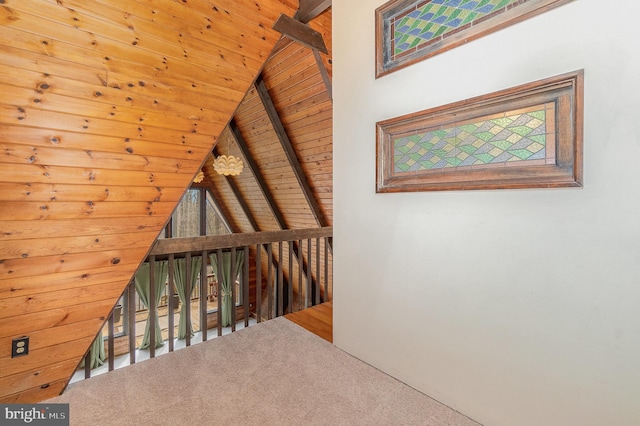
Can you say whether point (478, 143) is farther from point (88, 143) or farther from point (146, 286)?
point (146, 286)

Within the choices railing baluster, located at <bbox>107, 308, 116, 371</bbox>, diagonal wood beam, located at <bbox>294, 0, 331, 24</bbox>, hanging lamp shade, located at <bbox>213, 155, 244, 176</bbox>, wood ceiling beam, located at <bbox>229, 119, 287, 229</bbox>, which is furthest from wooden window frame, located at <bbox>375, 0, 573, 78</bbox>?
wood ceiling beam, located at <bbox>229, 119, 287, 229</bbox>

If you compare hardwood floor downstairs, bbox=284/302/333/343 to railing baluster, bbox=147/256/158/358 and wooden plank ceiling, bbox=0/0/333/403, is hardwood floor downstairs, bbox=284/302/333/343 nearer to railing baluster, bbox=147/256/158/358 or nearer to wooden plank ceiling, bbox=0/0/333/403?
railing baluster, bbox=147/256/158/358

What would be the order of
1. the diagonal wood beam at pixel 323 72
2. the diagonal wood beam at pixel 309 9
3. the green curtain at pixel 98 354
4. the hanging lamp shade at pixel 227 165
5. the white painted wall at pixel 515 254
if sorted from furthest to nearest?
the green curtain at pixel 98 354 < the hanging lamp shade at pixel 227 165 < the diagonal wood beam at pixel 323 72 < the diagonal wood beam at pixel 309 9 < the white painted wall at pixel 515 254

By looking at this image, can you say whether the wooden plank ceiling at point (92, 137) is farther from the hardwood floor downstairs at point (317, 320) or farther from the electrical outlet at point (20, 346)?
the hardwood floor downstairs at point (317, 320)

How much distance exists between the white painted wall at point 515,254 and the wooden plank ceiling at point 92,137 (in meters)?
1.04

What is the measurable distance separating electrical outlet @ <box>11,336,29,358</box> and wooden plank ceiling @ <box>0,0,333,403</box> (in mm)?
29

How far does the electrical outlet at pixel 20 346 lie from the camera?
1753mm

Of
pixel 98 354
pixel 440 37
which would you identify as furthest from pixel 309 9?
pixel 98 354

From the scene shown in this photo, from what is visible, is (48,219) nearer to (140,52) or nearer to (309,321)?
(140,52)

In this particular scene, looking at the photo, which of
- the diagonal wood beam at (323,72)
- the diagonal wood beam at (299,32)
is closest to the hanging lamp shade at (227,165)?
the diagonal wood beam at (323,72)

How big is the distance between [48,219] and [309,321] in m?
2.03

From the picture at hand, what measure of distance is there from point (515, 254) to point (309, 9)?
263 cm

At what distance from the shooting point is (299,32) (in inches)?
109

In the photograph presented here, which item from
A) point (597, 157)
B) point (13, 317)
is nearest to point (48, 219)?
point (13, 317)
